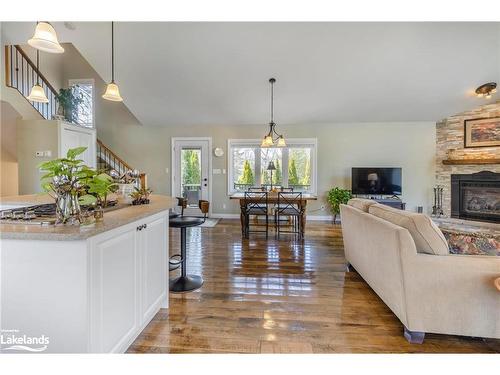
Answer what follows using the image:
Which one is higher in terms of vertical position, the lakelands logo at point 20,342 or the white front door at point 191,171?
the white front door at point 191,171

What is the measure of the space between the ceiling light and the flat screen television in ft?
6.48

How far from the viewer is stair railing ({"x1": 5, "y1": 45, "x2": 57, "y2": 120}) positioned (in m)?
4.64

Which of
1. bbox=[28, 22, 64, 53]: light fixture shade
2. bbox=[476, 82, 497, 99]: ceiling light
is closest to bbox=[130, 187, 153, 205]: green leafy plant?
bbox=[28, 22, 64, 53]: light fixture shade

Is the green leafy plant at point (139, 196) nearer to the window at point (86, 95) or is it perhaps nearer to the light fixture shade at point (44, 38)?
the light fixture shade at point (44, 38)

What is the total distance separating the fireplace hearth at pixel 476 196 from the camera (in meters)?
5.17

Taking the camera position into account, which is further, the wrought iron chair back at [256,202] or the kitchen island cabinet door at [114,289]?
the wrought iron chair back at [256,202]

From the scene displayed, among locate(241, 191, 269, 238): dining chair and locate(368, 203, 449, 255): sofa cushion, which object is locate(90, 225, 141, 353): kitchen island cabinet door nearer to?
locate(368, 203, 449, 255): sofa cushion

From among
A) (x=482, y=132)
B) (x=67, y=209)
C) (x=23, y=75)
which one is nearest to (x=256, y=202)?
(x=67, y=209)

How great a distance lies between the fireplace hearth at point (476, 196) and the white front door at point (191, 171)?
5671 mm

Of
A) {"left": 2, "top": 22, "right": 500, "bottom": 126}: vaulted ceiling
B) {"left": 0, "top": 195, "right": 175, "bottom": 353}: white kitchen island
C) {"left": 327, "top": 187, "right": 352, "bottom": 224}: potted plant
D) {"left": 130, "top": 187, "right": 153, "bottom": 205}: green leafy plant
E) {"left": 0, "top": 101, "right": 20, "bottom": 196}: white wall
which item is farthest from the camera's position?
{"left": 327, "top": 187, "right": 352, "bottom": 224}: potted plant

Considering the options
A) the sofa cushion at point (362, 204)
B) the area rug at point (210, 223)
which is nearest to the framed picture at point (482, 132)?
the sofa cushion at point (362, 204)

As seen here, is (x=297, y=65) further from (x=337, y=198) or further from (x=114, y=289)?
(x=114, y=289)
